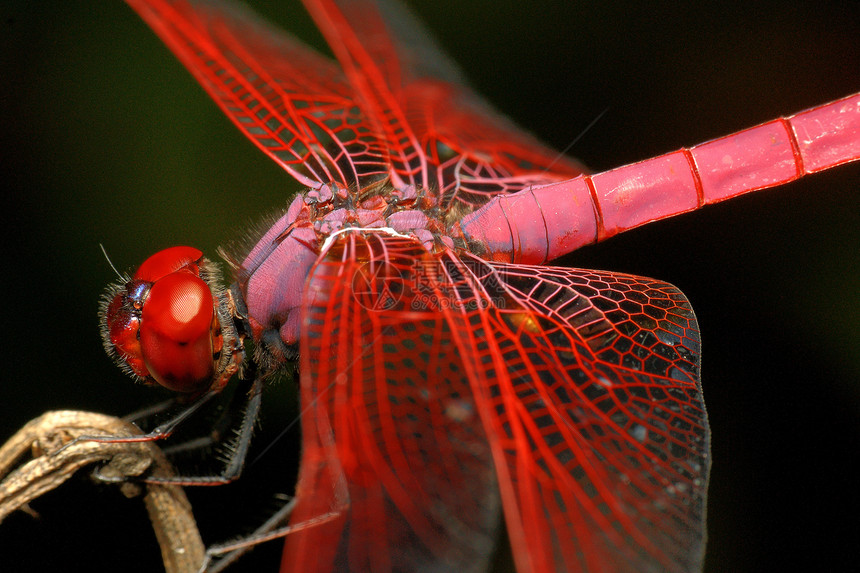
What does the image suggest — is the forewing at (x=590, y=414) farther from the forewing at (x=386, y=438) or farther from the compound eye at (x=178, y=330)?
the compound eye at (x=178, y=330)

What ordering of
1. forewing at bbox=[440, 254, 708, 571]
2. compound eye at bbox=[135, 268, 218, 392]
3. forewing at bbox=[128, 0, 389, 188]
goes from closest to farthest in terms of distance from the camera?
1. forewing at bbox=[440, 254, 708, 571]
2. compound eye at bbox=[135, 268, 218, 392]
3. forewing at bbox=[128, 0, 389, 188]

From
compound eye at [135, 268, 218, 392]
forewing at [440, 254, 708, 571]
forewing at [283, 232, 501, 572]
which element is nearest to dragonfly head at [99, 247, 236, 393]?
compound eye at [135, 268, 218, 392]

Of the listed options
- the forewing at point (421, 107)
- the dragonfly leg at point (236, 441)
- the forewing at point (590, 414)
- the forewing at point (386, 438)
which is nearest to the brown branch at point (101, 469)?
the dragonfly leg at point (236, 441)

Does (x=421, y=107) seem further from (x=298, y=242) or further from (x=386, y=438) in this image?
(x=386, y=438)

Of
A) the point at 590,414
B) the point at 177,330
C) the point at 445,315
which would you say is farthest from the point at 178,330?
the point at 590,414

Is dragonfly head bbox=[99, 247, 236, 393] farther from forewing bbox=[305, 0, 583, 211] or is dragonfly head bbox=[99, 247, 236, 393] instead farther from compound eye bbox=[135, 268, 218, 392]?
forewing bbox=[305, 0, 583, 211]

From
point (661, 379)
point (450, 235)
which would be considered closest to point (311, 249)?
point (450, 235)

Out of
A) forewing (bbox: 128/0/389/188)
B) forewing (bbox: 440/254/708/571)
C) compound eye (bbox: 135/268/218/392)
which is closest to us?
forewing (bbox: 440/254/708/571)
